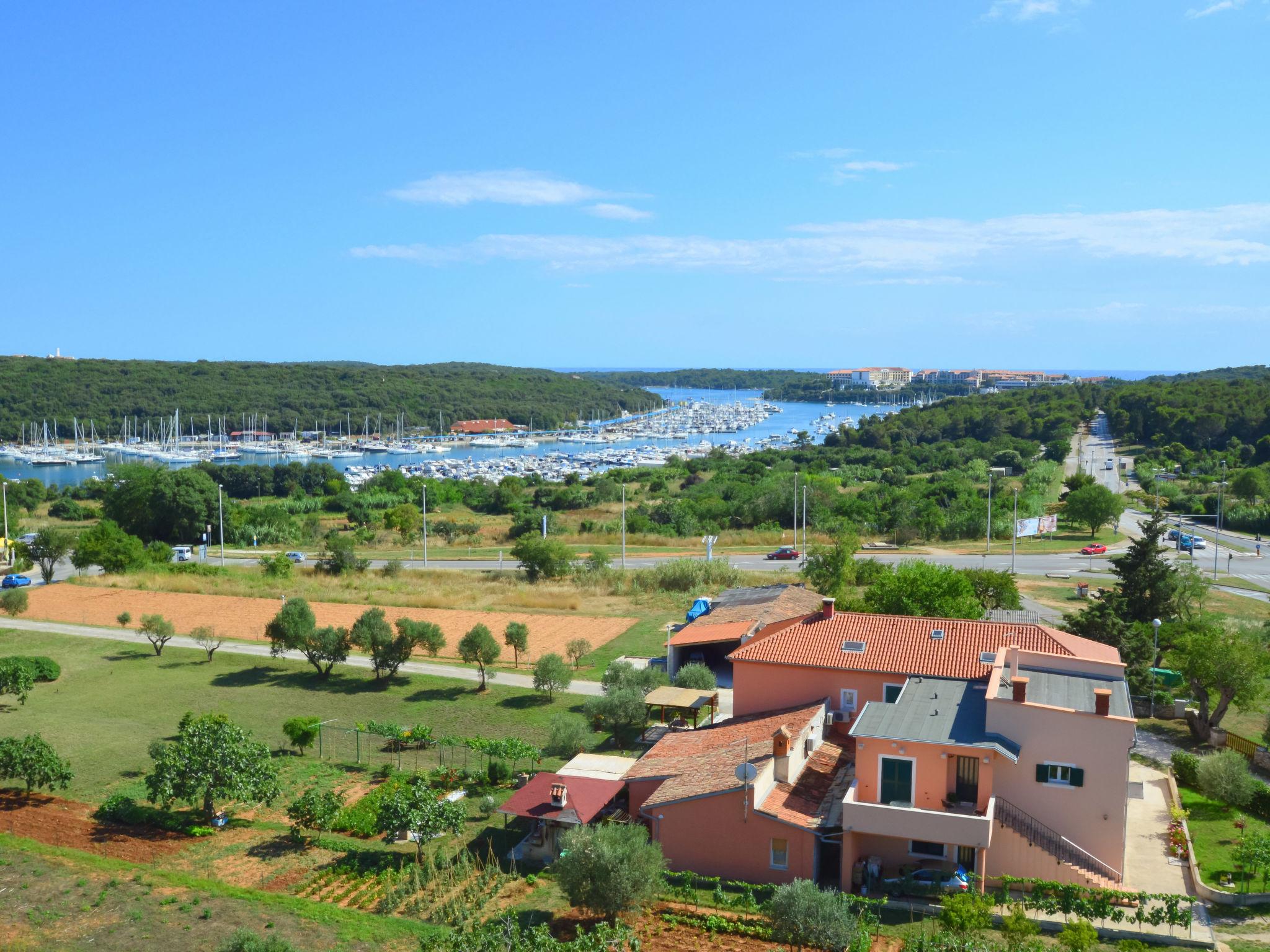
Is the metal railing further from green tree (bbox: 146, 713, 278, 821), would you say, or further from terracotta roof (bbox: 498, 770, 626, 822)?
green tree (bbox: 146, 713, 278, 821)

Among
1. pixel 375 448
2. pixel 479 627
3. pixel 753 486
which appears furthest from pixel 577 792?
pixel 375 448

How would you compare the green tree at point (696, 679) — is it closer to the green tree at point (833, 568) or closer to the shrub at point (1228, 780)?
the shrub at point (1228, 780)

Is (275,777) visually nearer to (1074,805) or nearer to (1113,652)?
(1074,805)

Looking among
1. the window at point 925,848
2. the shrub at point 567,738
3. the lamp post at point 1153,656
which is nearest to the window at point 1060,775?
the window at point 925,848

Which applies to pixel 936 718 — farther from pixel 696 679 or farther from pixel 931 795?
pixel 696 679

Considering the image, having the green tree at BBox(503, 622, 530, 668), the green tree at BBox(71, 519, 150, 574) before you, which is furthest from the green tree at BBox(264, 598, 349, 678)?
the green tree at BBox(71, 519, 150, 574)

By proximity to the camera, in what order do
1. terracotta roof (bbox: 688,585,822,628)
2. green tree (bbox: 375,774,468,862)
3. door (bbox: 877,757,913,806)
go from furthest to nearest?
terracotta roof (bbox: 688,585,822,628), green tree (bbox: 375,774,468,862), door (bbox: 877,757,913,806)
